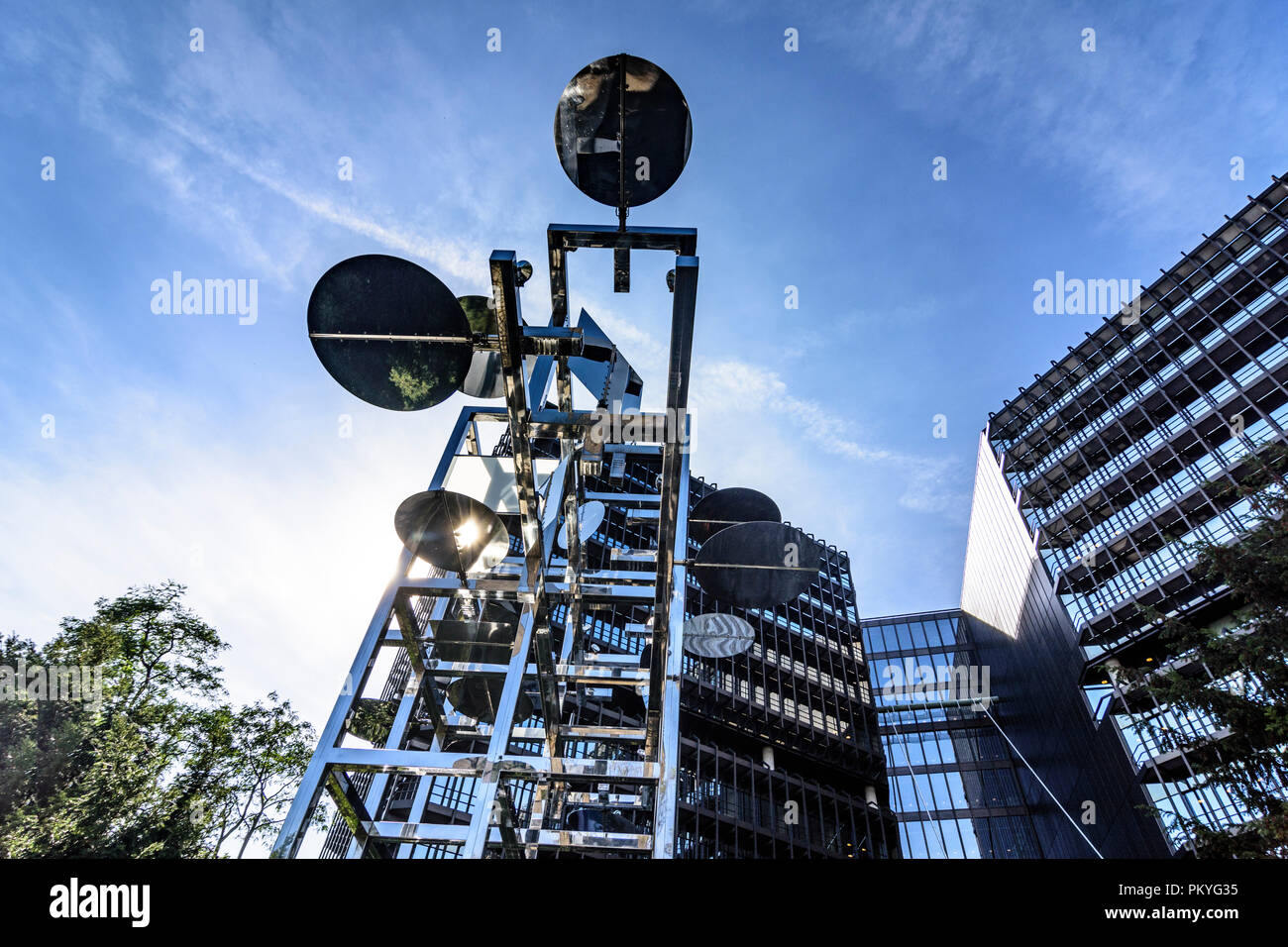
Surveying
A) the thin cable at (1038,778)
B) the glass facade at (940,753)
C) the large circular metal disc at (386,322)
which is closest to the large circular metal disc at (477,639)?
the large circular metal disc at (386,322)

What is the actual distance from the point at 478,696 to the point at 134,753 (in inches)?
654

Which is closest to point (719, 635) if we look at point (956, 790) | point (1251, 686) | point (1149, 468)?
point (1251, 686)

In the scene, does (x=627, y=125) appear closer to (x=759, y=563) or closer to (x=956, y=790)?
(x=759, y=563)

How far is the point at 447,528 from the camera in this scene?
3.98 m

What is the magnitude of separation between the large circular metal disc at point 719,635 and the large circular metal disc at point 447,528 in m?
2.09

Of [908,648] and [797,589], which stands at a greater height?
[908,648]

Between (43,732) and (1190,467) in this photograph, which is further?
(1190,467)

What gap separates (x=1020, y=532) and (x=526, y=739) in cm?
4400

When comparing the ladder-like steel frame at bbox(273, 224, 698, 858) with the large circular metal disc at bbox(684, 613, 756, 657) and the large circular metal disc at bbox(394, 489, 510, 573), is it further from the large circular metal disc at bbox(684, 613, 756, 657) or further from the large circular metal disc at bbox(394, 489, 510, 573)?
the large circular metal disc at bbox(684, 613, 756, 657)

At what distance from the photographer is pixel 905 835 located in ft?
170

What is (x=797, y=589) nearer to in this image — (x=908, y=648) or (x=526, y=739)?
(x=526, y=739)

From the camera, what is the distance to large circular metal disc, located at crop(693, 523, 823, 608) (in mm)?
4746
